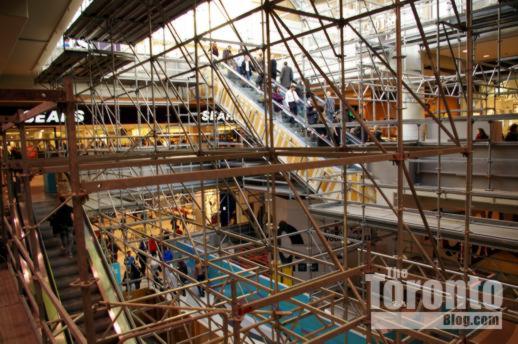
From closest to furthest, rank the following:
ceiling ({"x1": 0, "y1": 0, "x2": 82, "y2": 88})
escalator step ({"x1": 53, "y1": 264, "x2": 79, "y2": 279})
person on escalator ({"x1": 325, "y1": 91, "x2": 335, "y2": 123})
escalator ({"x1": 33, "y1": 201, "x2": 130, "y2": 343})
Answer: ceiling ({"x1": 0, "y1": 0, "x2": 82, "y2": 88})
escalator ({"x1": 33, "y1": 201, "x2": 130, "y2": 343})
escalator step ({"x1": 53, "y1": 264, "x2": 79, "y2": 279})
person on escalator ({"x1": 325, "y1": 91, "x2": 335, "y2": 123})

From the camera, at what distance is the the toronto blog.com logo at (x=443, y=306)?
470cm

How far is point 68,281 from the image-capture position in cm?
741

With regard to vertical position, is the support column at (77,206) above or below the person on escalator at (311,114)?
below

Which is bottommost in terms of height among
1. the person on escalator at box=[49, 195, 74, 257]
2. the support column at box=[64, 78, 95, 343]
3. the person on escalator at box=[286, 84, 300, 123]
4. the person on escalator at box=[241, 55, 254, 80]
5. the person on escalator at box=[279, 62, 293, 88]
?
the person on escalator at box=[49, 195, 74, 257]

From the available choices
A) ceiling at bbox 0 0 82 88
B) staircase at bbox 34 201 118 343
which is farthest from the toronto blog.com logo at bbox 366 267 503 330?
ceiling at bbox 0 0 82 88

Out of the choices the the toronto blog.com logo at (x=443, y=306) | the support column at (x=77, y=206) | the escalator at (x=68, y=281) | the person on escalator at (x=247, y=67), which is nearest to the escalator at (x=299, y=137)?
the person on escalator at (x=247, y=67)

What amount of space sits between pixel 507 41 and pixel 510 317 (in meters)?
8.16

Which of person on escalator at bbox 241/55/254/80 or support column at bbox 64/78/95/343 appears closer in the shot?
support column at bbox 64/78/95/343

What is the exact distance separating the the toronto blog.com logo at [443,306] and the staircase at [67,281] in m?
4.25

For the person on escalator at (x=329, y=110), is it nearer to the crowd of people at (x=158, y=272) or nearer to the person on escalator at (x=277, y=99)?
the person on escalator at (x=277, y=99)

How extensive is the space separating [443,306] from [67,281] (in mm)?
6392

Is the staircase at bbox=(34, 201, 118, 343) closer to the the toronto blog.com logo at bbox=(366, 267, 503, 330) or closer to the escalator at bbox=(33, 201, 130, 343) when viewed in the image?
the escalator at bbox=(33, 201, 130, 343)

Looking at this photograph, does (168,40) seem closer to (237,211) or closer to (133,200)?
(237,211)

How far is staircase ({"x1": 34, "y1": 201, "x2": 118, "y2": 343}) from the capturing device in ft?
22.5
